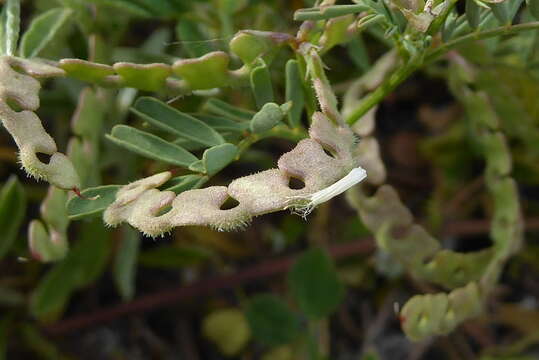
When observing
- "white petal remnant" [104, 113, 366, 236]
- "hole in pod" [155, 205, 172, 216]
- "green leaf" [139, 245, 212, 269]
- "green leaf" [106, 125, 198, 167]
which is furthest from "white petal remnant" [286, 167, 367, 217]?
"green leaf" [139, 245, 212, 269]

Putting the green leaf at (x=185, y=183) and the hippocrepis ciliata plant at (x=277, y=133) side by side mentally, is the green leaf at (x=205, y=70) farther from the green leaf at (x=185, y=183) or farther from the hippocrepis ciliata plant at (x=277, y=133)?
the green leaf at (x=185, y=183)

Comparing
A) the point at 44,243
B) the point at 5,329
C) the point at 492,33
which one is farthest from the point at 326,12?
the point at 5,329

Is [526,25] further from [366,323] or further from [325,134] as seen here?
[366,323]

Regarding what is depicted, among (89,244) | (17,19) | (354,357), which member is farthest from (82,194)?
(354,357)

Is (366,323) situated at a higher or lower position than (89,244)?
lower

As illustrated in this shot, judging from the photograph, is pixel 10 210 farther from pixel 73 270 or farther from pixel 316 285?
pixel 316 285

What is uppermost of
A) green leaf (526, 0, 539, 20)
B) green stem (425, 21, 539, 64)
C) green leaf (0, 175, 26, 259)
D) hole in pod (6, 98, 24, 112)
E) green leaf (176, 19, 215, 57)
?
green leaf (526, 0, 539, 20)

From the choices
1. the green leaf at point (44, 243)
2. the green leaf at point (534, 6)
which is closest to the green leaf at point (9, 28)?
the green leaf at point (44, 243)

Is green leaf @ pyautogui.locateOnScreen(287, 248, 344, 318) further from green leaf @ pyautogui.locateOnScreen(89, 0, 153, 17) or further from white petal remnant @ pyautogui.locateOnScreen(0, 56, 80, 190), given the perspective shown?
white petal remnant @ pyautogui.locateOnScreen(0, 56, 80, 190)
